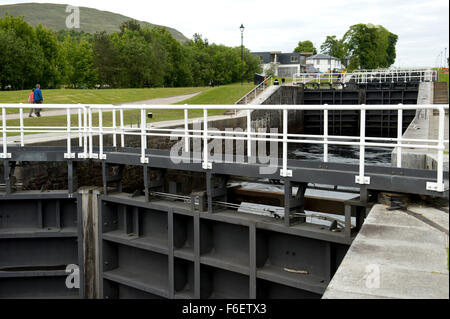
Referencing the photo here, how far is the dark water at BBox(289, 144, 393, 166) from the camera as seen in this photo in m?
24.2

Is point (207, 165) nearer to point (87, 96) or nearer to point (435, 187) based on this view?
point (435, 187)

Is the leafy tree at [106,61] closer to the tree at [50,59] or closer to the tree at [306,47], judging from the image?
the tree at [50,59]

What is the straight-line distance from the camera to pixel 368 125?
31.5 m

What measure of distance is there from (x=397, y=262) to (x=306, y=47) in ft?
540

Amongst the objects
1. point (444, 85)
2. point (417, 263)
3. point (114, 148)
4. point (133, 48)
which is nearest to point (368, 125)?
point (444, 85)

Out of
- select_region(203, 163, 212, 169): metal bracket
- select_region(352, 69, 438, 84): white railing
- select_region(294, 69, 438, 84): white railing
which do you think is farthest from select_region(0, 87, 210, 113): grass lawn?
select_region(203, 163, 212, 169): metal bracket

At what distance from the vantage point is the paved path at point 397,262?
3793 mm

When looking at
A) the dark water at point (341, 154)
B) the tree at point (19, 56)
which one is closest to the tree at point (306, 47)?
the tree at point (19, 56)

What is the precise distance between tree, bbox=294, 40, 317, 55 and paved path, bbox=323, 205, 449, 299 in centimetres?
16003

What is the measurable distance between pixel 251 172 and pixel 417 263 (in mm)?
4015

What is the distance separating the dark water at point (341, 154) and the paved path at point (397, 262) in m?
17.9

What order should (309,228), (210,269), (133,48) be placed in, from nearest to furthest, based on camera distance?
1. (309,228)
2. (210,269)
3. (133,48)

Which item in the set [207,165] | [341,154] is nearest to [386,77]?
[341,154]
